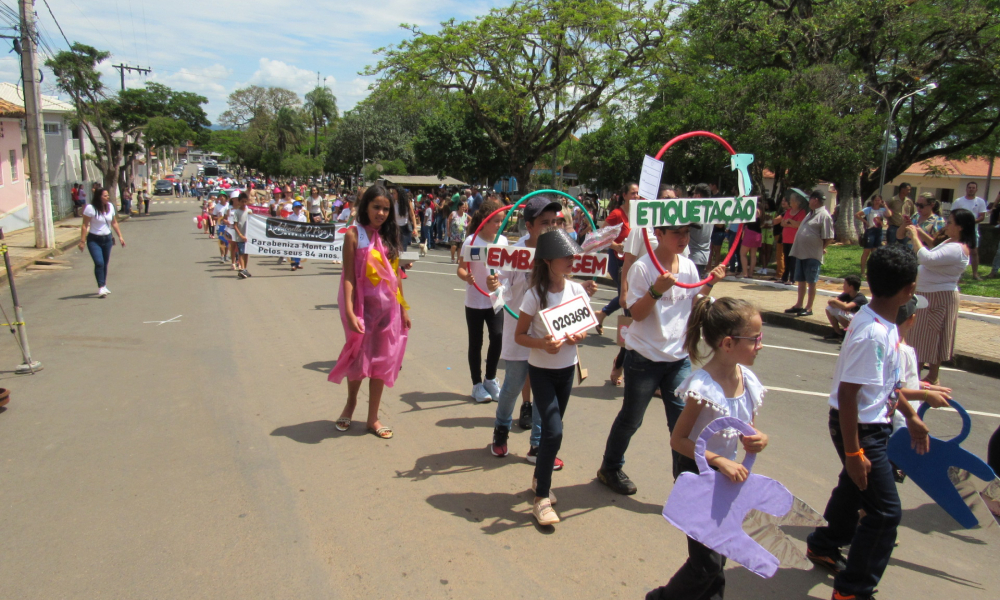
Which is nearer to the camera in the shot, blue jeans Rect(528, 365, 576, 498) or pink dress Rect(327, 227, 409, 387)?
blue jeans Rect(528, 365, 576, 498)

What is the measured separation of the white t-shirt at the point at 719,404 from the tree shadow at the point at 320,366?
15.4 feet

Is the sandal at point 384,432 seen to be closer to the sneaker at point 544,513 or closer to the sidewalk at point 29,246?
the sneaker at point 544,513

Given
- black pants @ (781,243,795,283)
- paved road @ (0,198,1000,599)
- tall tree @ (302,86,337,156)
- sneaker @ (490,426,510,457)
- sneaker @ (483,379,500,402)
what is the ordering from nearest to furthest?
paved road @ (0,198,1000,599) < sneaker @ (490,426,510,457) < sneaker @ (483,379,500,402) < black pants @ (781,243,795,283) < tall tree @ (302,86,337,156)

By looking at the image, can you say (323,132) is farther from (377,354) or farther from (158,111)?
(377,354)

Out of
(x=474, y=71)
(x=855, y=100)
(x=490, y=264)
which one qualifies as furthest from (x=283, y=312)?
(x=474, y=71)

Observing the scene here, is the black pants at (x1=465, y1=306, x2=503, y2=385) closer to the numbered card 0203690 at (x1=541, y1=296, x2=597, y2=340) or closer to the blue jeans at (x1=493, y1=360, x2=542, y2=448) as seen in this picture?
the blue jeans at (x1=493, y1=360, x2=542, y2=448)

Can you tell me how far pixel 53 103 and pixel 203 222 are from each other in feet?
61.1

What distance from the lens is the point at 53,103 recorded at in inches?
1339

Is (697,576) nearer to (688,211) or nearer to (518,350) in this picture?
(518,350)

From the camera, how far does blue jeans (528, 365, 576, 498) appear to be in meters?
3.52

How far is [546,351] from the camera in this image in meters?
3.50

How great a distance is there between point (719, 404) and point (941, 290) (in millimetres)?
4445

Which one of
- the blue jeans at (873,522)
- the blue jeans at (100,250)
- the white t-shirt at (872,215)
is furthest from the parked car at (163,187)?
the blue jeans at (873,522)

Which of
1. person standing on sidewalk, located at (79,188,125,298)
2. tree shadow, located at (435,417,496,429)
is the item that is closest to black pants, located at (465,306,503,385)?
tree shadow, located at (435,417,496,429)
